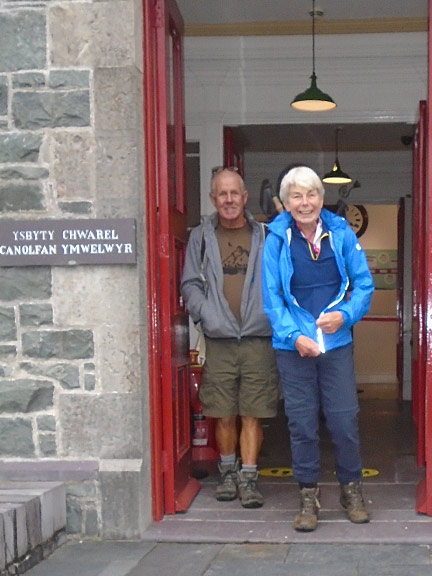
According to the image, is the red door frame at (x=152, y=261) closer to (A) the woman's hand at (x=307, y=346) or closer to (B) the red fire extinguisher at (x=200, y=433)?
(A) the woman's hand at (x=307, y=346)

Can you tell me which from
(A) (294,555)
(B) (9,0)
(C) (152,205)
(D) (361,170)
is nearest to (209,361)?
(C) (152,205)

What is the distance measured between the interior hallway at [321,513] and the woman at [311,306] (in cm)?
12

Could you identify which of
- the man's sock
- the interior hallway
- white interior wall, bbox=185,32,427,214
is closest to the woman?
the interior hallway

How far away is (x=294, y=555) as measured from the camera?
12.2 feet

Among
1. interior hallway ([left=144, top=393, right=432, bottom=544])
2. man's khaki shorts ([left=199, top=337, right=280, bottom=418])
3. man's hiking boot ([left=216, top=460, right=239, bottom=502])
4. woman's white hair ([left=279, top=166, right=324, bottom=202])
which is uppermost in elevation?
woman's white hair ([left=279, top=166, right=324, bottom=202])

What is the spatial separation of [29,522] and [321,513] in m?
1.51

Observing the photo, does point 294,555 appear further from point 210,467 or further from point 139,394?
point 210,467

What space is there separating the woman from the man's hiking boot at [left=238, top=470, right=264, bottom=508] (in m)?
0.38

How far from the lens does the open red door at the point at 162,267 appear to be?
13.8 feet

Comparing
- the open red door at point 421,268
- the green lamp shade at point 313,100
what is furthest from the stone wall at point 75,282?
the green lamp shade at point 313,100

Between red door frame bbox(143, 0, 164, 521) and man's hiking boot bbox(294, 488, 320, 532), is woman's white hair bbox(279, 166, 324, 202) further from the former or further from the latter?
man's hiking boot bbox(294, 488, 320, 532)

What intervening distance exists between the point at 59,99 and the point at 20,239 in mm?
702

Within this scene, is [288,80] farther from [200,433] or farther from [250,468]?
[250,468]

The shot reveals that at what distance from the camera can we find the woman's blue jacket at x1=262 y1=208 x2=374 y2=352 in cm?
394
